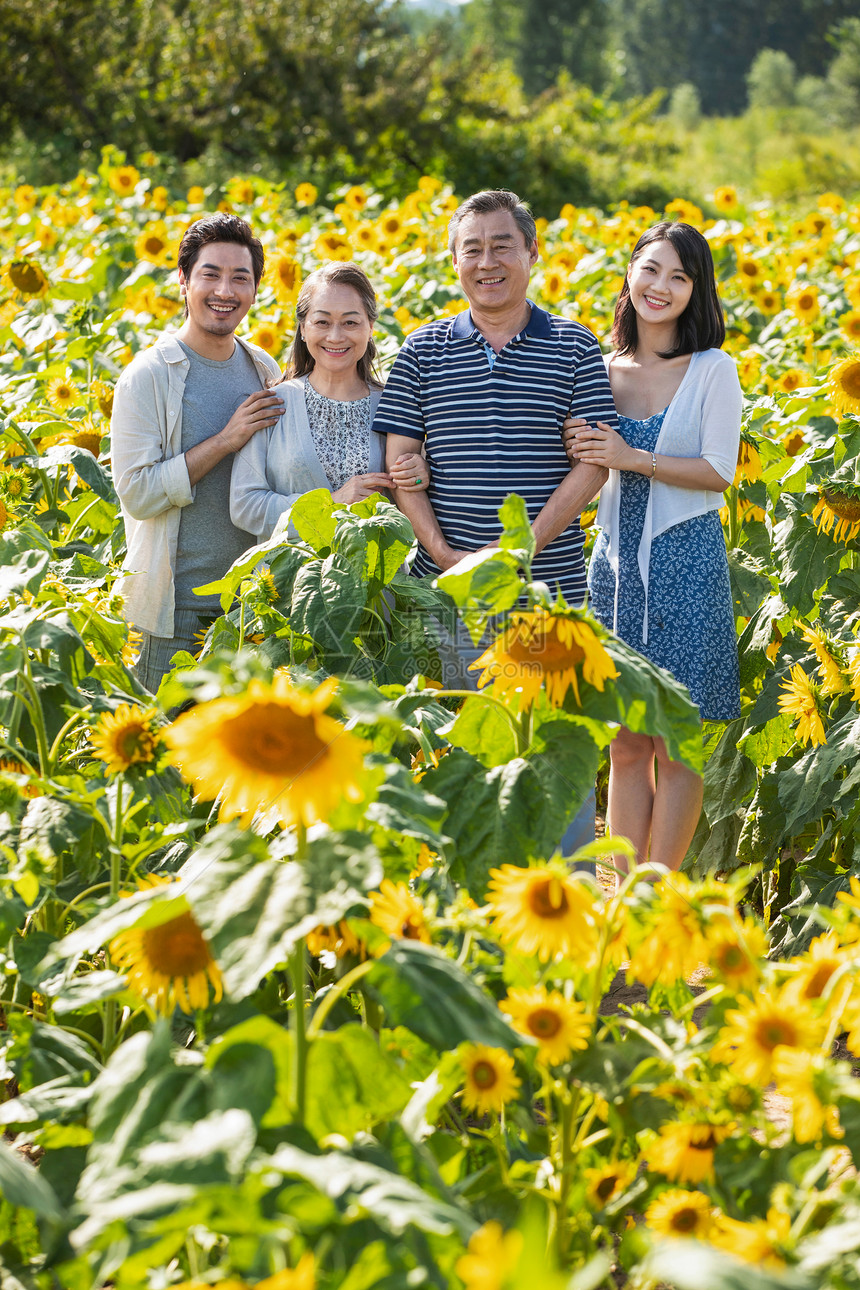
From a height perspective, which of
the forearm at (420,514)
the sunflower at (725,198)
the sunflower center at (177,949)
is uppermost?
the sunflower at (725,198)

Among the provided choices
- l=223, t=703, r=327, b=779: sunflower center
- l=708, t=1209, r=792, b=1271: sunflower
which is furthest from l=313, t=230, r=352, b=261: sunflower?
l=708, t=1209, r=792, b=1271: sunflower

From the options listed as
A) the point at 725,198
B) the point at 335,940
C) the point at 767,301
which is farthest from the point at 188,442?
the point at 725,198

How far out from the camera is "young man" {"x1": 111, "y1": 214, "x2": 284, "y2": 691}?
130 inches

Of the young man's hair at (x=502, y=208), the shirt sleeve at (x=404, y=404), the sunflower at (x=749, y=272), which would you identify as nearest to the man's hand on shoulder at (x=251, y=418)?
the shirt sleeve at (x=404, y=404)

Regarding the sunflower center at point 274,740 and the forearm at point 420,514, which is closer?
the sunflower center at point 274,740

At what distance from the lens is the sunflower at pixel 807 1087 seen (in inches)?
52.3

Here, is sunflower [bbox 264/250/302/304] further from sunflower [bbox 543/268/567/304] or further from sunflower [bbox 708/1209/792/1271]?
sunflower [bbox 708/1209/792/1271]

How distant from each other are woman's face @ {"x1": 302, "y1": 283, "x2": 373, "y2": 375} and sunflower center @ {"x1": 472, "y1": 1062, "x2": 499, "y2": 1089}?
6.94ft

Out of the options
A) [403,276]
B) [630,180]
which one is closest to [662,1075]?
[403,276]

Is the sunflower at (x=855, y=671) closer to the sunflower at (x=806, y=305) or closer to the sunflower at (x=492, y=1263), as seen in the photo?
the sunflower at (x=492, y=1263)

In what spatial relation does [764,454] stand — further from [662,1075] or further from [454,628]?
[662,1075]

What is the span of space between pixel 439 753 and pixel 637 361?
1.39 meters

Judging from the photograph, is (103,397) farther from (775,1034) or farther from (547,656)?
(775,1034)

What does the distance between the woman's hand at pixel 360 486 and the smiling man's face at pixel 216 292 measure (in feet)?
1.87
